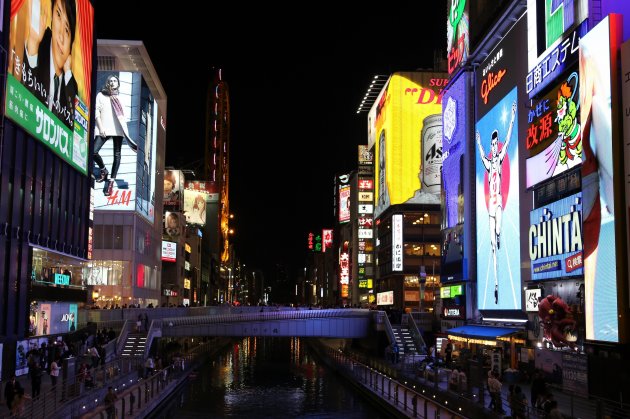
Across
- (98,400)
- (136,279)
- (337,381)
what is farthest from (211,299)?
(98,400)

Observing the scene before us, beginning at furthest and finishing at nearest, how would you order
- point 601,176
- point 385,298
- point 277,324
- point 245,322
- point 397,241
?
point 385,298 → point 397,241 → point 277,324 → point 245,322 → point 601,176

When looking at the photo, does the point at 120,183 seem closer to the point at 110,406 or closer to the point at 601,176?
the point at 110,406

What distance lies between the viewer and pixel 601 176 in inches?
1077

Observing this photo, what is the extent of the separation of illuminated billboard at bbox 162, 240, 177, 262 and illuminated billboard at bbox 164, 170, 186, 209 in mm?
16171

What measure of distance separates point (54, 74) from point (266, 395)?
23.4 metres

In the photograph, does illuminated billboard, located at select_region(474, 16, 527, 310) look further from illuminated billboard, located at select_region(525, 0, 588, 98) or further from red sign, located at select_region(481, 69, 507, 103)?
illuminated billboard, located at select_region(525, 0, 588, 98)

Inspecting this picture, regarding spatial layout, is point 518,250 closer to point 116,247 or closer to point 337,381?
point 337,381

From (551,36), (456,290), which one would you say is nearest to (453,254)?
(456,290)

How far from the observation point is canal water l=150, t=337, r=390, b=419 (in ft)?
124

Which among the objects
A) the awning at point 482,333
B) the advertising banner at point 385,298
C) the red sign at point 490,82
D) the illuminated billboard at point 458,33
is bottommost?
the awning at point 482,333

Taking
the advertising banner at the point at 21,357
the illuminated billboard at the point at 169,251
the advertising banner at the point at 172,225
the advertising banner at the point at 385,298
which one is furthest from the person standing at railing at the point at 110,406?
the advertising banner at the point at 172,225

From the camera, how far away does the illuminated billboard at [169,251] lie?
10556cm

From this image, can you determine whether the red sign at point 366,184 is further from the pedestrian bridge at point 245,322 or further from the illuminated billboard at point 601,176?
the illuminated billboard at point 601,176

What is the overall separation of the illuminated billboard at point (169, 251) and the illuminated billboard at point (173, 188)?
16.2 metres
